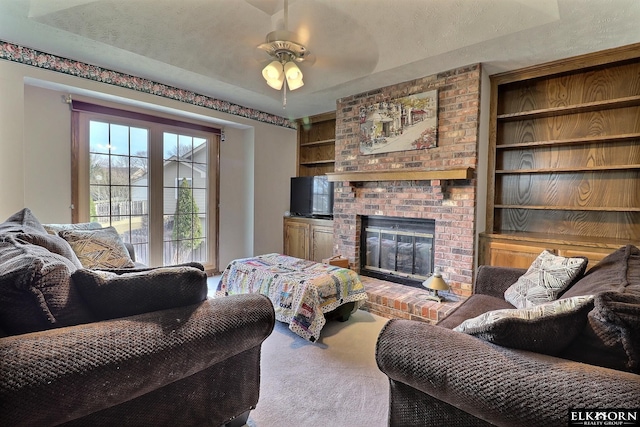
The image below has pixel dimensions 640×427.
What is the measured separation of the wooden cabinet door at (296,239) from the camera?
4965 mm

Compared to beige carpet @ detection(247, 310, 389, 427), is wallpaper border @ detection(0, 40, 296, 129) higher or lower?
higher

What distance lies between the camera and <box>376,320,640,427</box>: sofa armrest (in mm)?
787

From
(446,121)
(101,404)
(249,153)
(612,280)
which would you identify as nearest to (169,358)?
(101,404)

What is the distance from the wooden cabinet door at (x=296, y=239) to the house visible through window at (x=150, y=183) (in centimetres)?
119

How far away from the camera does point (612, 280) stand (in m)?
1.37

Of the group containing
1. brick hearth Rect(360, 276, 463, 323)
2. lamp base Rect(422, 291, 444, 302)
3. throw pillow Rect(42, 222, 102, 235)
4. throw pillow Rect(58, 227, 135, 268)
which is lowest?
brick hearth Rect(360, 276, 463, 323)

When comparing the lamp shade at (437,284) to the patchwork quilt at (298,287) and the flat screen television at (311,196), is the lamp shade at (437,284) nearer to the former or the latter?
the patchwork quilt at (298,287)

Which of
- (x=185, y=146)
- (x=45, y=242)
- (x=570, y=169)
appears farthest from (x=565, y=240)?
(x=185, y=146)

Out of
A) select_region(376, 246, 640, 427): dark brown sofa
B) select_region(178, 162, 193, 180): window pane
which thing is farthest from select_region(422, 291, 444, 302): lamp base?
select_region(178, 162, 193, 180): window pane

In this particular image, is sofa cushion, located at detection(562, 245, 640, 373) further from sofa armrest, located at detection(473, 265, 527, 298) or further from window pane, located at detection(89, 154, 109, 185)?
window pane, located at detection(89, 154, 109, 185)

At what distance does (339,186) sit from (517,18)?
2.49 meters

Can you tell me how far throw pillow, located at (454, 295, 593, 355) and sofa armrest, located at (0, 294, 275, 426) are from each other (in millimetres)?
950

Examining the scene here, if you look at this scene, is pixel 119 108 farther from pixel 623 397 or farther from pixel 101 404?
pixel 623 397

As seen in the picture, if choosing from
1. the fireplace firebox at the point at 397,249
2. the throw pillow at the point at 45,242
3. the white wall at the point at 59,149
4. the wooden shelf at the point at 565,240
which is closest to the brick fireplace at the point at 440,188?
the fireplace firebox at the point at 397,249
